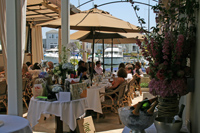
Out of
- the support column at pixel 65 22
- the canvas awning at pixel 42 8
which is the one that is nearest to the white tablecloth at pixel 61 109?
the support column at pixel 65 22

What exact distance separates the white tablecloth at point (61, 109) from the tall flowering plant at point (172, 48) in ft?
7.61

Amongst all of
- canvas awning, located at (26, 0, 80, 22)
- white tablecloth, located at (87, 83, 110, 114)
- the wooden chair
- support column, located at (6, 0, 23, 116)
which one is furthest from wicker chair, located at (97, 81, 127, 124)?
canvas awning, located at (26, 0, 80, 22)

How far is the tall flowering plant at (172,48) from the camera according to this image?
1.55m

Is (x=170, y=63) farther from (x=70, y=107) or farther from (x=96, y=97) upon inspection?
(x=96, y=97)

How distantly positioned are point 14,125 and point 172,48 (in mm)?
1937

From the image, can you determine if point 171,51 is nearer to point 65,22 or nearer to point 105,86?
point 65,22

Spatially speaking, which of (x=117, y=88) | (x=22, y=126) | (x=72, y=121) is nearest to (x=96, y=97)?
(x=117, y=88)

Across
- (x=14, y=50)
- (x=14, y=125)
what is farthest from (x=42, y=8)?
(x=14, y=125)

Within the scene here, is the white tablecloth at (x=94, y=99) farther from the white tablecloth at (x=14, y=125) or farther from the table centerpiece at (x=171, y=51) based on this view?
the table centerpiece at (x=171, y=51)

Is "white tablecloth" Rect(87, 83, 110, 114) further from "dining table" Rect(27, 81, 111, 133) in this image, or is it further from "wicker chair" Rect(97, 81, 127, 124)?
"dining table" Rect(27, 81, 111, 133)

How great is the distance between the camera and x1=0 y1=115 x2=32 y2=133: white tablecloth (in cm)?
243

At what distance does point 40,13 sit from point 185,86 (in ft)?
34.3

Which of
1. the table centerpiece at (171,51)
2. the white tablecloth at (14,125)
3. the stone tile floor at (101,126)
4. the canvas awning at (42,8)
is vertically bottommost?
the stone tile floor at (101,126)

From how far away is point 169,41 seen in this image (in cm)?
159
